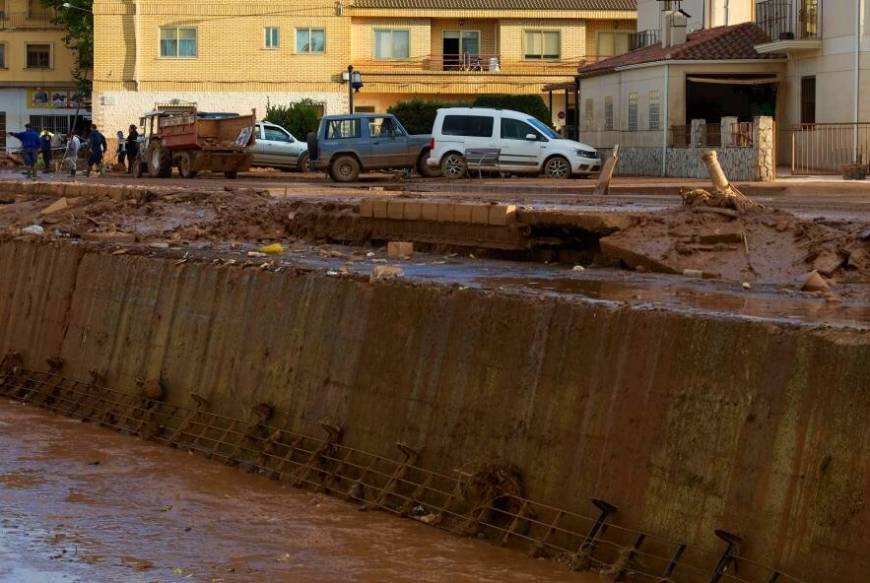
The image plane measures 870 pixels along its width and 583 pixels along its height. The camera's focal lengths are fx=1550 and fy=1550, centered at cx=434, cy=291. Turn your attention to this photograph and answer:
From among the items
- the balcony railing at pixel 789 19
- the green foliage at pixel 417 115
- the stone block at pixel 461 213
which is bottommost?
the stone block at pixel 461 213

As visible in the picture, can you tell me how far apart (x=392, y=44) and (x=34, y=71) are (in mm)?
18420

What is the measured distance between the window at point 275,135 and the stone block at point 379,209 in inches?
959

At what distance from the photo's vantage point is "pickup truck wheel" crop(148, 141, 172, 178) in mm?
37594

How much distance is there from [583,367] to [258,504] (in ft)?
9.03

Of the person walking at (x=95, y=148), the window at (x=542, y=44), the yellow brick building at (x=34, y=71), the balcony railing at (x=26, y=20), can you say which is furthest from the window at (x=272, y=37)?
the balcony railing at (x=26, y=20)

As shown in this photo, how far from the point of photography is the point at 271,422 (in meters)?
12.0

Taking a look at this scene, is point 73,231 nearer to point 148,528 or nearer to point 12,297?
point 12,297

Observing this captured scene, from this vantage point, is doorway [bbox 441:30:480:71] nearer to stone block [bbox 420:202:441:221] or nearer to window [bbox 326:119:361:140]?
window [bbox 326:119:361:140]

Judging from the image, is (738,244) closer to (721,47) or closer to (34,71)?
(721,47)

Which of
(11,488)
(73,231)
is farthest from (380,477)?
(73,231)

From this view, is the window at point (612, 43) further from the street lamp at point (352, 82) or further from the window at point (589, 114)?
the window at point (589, 114)

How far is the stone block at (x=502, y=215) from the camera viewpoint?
15.5 metres

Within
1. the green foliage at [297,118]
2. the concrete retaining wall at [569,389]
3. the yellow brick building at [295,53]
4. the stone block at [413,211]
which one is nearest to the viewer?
the concrete retaining wall at [569,389]

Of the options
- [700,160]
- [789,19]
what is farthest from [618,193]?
[789,19]
